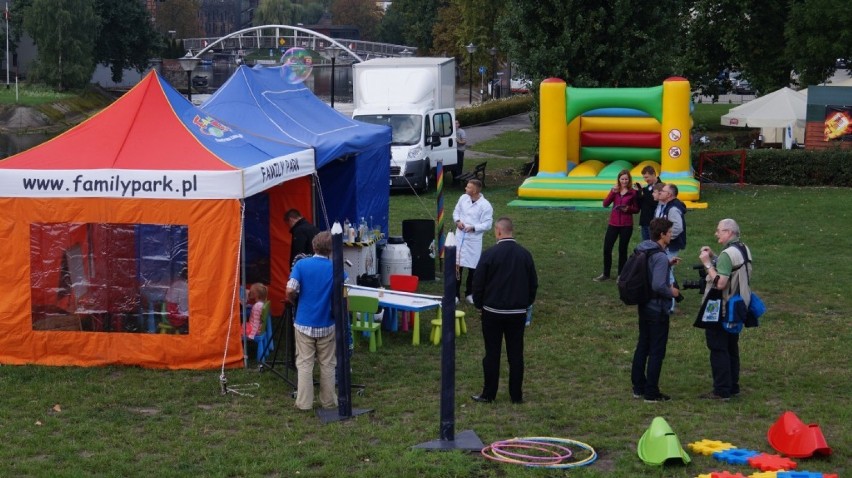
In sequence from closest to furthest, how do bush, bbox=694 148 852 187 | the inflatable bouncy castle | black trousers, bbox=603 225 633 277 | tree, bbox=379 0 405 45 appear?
black trousers, bbox=603 225 633 277
the inflatable bouncy castle
bush, bbox=694 148 852 187
tree, bbox=379 0 405 45

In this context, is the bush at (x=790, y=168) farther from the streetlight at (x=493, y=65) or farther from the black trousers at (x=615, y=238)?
the streetlight at (x=493, y=65)

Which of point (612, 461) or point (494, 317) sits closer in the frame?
point (612, 461)

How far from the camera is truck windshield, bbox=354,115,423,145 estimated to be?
2459 cm

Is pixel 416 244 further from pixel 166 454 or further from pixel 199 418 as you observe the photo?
pixel 166 454

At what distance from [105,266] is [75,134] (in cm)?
152

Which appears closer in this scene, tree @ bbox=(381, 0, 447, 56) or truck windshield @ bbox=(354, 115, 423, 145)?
truck windshield @ bbox=(354, 115, 423, 145)

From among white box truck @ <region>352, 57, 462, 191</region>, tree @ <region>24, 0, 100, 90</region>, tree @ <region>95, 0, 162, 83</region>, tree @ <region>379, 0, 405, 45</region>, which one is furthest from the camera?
→ tree @ <region>379, 0, 405, 45</region>

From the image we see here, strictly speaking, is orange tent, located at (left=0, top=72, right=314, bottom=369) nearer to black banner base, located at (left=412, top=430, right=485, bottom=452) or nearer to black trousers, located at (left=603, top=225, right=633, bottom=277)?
black banner base, located at (left=412, top=430, right=485, bottom=452)

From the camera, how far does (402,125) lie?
2484cm

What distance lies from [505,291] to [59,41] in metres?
57.0

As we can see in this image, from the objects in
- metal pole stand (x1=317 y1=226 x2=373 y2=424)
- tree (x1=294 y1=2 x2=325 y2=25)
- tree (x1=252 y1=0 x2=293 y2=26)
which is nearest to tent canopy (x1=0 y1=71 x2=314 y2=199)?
metal pole stand (x1=317 y1=226 x2=373 y2=424)

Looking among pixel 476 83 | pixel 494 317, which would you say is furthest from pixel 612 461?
pixel 476 83

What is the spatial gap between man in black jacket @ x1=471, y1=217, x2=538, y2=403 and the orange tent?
2715 mm

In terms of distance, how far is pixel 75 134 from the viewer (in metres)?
11.1
